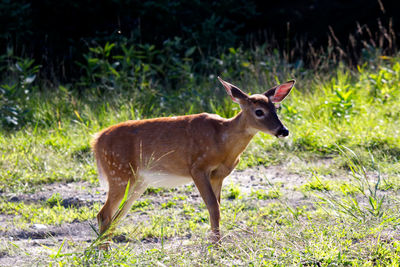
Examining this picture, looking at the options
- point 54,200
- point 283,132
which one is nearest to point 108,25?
point 54,200

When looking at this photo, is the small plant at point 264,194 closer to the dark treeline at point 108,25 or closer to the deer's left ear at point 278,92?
the deer's left ear at point 278,92

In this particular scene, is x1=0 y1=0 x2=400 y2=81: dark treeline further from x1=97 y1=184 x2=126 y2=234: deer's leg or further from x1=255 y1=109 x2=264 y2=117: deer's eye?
x1=97 y1=184 x2=126 y2=234: deer's leg

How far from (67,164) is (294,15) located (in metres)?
7.87

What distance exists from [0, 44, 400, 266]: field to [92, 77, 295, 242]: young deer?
325mm

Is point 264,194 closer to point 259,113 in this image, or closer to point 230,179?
point 230,179

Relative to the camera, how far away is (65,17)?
11375mm

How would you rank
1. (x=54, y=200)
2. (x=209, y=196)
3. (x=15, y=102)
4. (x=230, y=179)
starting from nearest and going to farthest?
(x=209, y=196) → (x=54, y=200) → (x=230, y=179) → (x=15, y=102)

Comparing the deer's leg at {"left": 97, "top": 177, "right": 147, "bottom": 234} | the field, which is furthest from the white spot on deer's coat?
the field

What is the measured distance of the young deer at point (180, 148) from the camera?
4.85m

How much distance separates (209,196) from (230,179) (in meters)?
1.70

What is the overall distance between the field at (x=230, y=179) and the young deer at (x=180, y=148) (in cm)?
33

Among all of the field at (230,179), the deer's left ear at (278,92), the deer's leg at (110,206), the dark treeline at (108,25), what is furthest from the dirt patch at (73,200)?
the dark treeline at (108,25)

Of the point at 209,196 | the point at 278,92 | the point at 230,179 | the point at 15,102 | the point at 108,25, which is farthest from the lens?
the point at 108,25

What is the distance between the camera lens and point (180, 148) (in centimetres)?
497
